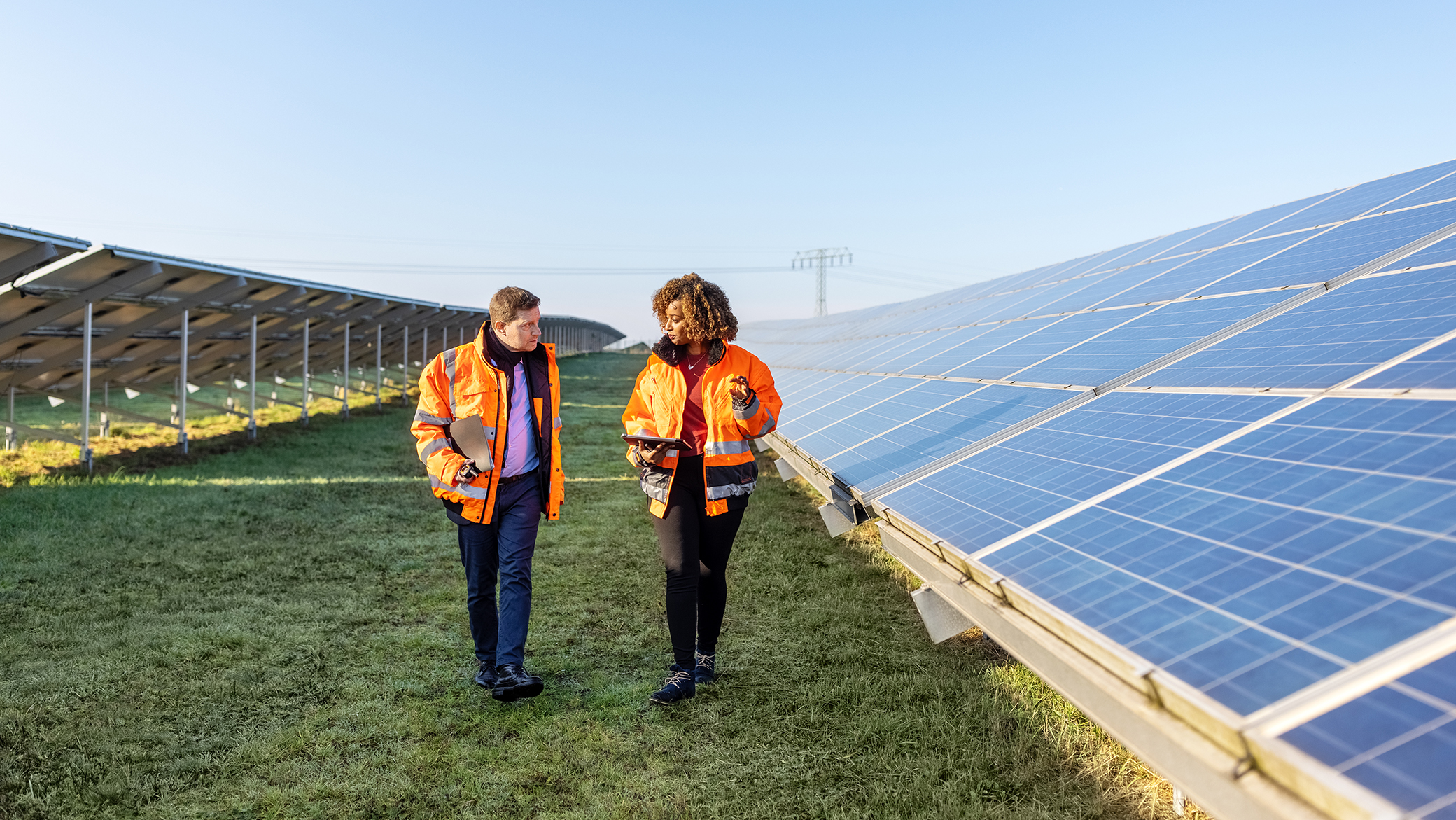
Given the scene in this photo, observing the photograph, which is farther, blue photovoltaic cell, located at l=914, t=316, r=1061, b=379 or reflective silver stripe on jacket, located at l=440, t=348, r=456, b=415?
blue photovoltaic cell, located at l=914, t=316, r=1061, b=379

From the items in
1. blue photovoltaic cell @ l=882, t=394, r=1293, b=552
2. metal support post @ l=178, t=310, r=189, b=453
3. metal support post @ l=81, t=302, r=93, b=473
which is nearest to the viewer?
blue photovoltaic cell @ l=882, t=394, r=1293, b=552

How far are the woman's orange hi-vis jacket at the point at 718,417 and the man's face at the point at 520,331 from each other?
0.71 m

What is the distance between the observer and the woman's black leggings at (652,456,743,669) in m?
4.32

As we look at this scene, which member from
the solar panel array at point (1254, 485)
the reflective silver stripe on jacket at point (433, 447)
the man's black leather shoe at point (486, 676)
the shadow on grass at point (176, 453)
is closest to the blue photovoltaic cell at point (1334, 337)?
the solar panel array at point (1254, 485)

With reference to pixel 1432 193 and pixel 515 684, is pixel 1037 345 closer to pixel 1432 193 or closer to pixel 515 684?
pixel 1432 193

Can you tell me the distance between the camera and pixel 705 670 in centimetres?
472

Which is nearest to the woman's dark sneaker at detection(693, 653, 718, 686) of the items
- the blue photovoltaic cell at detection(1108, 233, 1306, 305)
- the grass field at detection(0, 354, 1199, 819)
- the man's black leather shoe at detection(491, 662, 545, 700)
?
the grass field at detection(0, 354, 1199, 819)

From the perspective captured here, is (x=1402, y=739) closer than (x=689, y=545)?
Yes

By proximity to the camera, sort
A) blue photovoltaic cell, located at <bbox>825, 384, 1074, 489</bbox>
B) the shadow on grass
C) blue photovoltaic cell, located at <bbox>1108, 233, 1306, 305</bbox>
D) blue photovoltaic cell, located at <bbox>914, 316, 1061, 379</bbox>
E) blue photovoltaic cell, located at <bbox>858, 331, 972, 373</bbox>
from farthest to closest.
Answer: the shadow on grass, blue photovoltaic cell, located at <bbox>858, 331, 972, 373</bbox>, blue photovoltaic cell, located at <bbox>914, 316, 1061, 379</bbox>, blue photovoltaic cell, located at <bbox>1108, 233, 1306, 305</bbox>, blue photovoltaic cell, located at <bbox>825, 384, 1074, 489</bbox>

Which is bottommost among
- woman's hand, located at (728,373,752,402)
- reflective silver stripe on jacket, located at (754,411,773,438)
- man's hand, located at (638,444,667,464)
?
man's hand, located at (638,444,667,464)

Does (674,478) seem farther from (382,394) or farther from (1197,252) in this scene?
(382,394)

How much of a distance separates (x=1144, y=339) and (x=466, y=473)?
14.9ft

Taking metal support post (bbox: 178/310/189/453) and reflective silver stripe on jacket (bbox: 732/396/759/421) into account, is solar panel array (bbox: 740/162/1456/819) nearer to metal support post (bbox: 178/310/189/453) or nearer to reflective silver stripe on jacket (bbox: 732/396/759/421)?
reflective silver stripe on jacket (bbox: 732/396/759/421)

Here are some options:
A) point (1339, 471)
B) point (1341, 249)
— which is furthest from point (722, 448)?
point (1341, 249)
